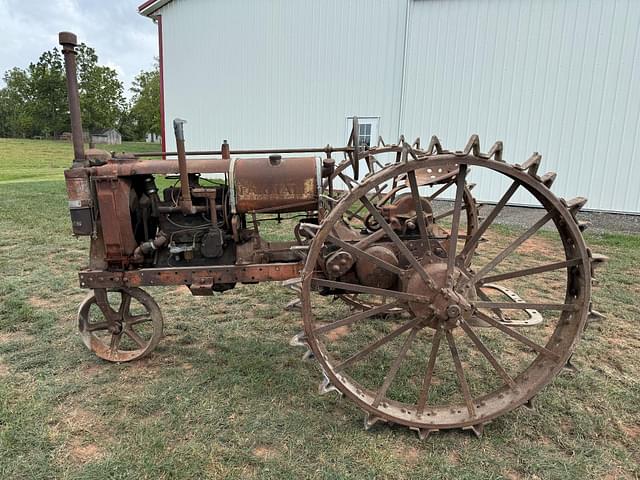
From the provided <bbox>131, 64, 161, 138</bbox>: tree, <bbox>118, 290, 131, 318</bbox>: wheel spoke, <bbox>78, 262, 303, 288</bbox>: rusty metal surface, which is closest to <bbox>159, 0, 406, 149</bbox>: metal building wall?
<bbox>78, 262, 303, 288</bbox>: rusty metal surface

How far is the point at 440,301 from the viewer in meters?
2.48

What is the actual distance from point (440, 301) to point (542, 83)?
28.0 ft

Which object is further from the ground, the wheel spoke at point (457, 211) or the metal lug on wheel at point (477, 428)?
the wheel spoke at point (457, 211)

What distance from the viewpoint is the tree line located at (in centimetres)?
3275

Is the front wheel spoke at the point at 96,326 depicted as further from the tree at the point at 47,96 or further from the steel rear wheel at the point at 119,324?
the tree at the point at 47,96

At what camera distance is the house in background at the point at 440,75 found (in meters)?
8.88

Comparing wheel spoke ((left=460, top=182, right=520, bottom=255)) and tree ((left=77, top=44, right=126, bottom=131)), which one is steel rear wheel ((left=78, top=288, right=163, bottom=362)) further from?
tree ((left=77, top=44, right=126, bottom=131))

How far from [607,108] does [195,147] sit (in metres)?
10.5

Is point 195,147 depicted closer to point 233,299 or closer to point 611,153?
point 233,299

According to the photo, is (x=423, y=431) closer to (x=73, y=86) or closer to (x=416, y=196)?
(x=416, y=196)

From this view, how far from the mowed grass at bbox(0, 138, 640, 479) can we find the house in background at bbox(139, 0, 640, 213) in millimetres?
6331

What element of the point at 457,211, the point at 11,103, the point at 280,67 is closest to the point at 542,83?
the point at 280,67

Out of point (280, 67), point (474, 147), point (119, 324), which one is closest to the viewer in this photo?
point (474, 147)

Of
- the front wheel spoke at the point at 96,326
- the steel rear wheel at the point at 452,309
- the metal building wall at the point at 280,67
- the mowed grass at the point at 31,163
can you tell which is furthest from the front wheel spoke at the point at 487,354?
the mowed grass at the point at 31,163
